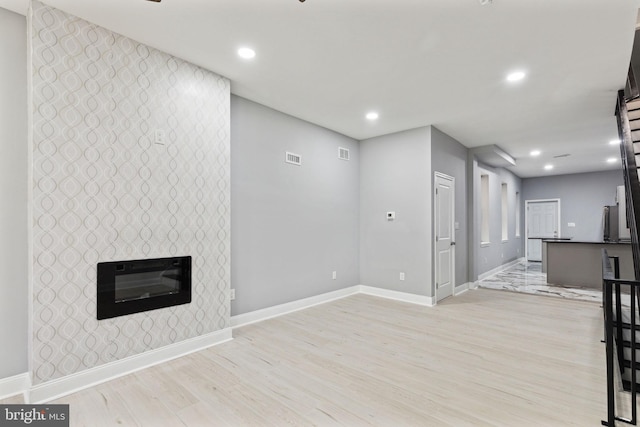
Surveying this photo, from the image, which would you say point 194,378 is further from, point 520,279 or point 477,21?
point 520,279

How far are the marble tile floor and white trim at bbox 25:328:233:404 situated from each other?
5606 millimetres

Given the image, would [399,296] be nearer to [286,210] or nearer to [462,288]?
[462,288]

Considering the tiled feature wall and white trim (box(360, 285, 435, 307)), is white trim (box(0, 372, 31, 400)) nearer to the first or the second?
the tiled feature wall

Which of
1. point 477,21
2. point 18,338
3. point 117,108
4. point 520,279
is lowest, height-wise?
point 520,279

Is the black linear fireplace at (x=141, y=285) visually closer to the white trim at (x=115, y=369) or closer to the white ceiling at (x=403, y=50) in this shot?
the white trim at (x=115, y=369)

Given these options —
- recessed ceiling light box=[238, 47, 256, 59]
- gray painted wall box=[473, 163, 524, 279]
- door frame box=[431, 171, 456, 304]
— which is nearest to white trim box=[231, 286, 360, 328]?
door frame box=[431, 171, 456, 304]

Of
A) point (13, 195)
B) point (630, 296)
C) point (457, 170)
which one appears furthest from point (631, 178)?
point (13, 195)

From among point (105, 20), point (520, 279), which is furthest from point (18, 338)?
point (520, 279)

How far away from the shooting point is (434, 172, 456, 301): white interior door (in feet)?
16.8

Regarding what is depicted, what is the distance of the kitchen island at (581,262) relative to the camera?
231 inches

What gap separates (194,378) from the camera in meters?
2.54

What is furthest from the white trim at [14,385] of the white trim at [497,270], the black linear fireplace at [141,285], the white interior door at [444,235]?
the white trim at [497,270]

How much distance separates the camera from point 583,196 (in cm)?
920

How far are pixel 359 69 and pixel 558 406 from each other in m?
3.30
